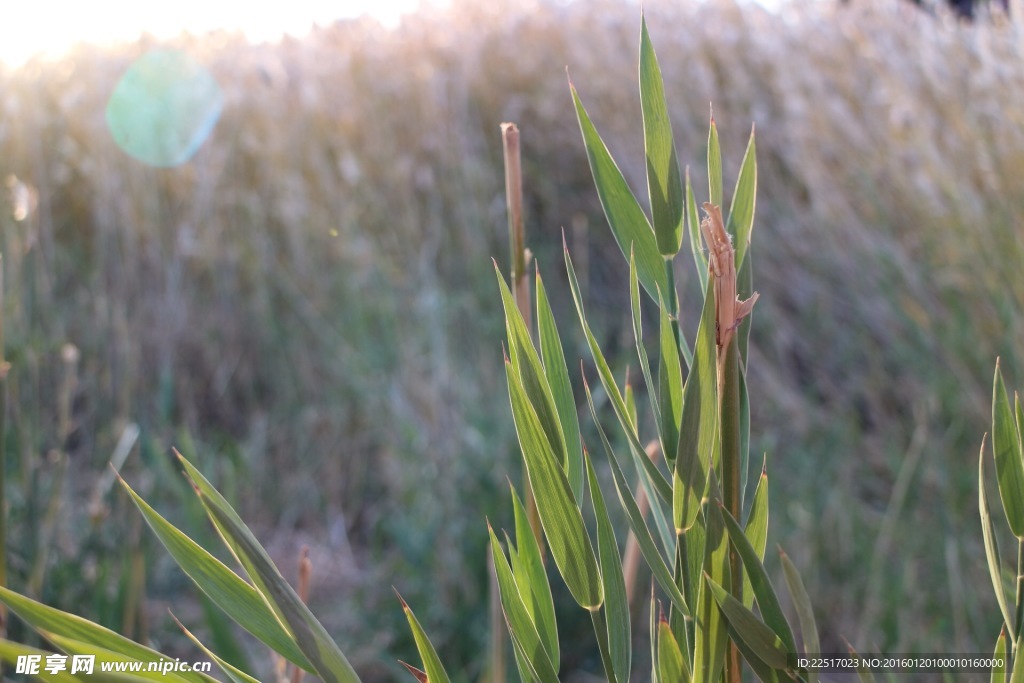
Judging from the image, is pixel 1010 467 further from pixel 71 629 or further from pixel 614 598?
pixel 71 629

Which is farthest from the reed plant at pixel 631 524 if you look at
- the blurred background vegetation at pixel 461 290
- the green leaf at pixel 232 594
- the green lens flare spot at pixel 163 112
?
the green lens flare spot at pixel 163 112

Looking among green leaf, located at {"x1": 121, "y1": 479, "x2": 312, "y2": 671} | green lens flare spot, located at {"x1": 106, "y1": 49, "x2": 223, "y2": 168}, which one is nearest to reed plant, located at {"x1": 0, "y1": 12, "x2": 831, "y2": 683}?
green leaf, located at {"x1": 121, "y1": 479, "x2": 312, "y2": 671}

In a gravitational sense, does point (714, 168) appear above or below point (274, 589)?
above

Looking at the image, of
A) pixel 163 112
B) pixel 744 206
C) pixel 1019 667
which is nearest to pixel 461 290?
pixel 163 112

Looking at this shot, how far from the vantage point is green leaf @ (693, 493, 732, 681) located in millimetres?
308

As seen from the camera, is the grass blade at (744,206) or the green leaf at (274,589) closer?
the green leaf at (274,589)

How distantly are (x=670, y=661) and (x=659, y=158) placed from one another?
19cm

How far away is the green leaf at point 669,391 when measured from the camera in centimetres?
33

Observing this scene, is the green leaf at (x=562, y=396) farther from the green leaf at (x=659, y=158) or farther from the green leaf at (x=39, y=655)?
the green leaf at (x=39, y=655)

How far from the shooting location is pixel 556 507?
0.30 meters

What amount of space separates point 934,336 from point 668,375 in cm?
158

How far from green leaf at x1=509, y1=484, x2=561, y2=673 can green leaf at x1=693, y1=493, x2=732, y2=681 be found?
55 mm

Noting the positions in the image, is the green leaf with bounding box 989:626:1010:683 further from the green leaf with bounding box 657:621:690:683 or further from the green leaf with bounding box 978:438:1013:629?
the green leaf with bounding box 657:621:690:683

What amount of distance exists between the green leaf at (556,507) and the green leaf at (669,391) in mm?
48
